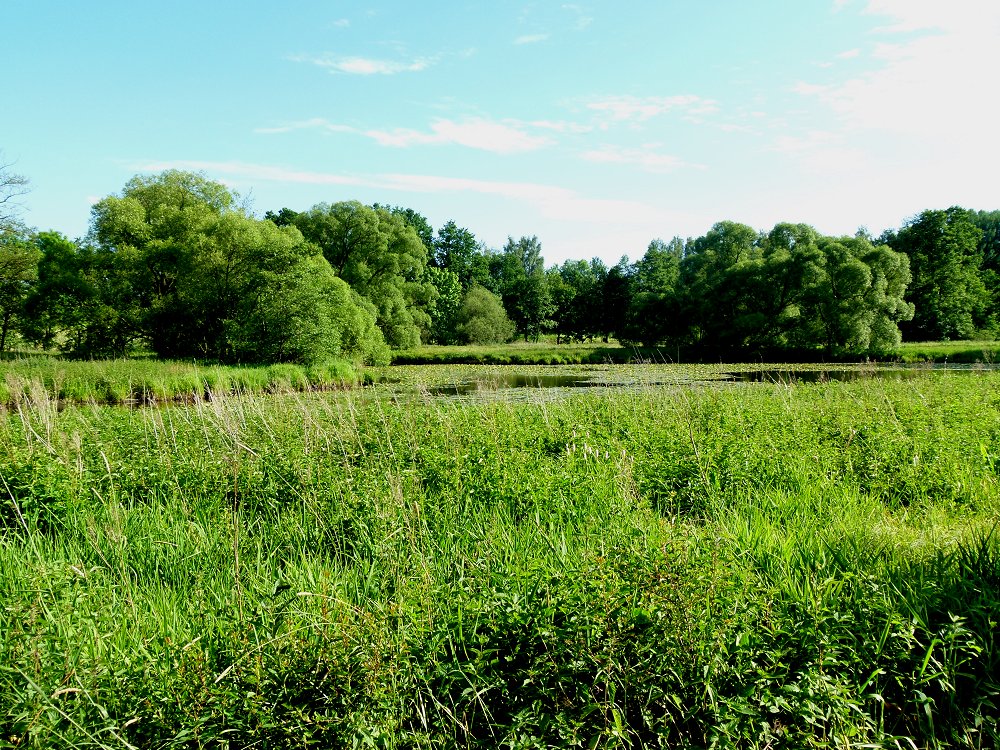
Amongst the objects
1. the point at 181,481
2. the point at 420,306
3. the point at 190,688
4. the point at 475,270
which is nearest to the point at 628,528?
the point at 190,688

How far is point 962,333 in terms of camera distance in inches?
1826

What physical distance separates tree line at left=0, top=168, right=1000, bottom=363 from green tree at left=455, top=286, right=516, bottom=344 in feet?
0.50

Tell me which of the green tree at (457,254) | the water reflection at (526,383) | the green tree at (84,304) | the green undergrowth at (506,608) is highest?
the green tree at (457,254)

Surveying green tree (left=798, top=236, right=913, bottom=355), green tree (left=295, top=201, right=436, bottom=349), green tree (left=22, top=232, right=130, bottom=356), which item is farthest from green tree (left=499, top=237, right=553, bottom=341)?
green tree (left=22, top=232, right=130, bottom=356)

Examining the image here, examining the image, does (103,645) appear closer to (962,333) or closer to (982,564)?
(982,564)

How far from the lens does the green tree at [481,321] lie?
58.7 metres

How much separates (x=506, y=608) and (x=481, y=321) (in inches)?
2217

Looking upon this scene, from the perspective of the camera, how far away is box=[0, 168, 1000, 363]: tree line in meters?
32.0

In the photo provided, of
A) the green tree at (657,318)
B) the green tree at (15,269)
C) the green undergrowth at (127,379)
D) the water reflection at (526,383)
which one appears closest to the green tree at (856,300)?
the green tree at (657,318)

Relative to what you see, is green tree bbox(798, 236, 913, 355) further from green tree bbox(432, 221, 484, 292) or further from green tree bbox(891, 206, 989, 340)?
green tree bbox(432, 221, 484, 292)

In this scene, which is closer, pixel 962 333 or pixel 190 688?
pixel 190 688

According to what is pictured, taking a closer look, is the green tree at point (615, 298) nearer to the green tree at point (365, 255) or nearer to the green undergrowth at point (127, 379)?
the green tree at point (365, 255)

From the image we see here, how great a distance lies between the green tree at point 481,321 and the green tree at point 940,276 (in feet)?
112

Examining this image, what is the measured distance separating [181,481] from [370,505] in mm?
2853
